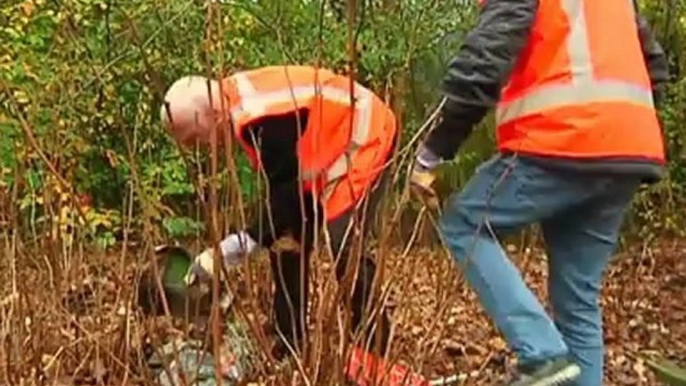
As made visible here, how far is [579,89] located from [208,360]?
1189 mm

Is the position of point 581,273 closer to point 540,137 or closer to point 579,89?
point 540,137

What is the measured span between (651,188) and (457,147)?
464 centimetres

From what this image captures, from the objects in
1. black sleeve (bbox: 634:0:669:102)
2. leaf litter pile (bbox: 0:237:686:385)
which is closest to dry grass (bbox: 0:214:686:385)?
leaf litter pile (bbox: 0:237:686:385)

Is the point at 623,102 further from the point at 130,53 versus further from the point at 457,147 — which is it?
the point at 130,53

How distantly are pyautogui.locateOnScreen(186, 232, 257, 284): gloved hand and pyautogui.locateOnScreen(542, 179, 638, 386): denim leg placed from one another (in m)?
0.85

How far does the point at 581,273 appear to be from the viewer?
437cm

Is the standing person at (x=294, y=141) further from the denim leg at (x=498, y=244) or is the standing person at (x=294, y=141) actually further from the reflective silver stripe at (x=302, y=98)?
the denim leg at (x=498, y=244)

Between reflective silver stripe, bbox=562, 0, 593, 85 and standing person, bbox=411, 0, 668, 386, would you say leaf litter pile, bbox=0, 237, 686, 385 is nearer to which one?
standing person, bbox=411, 0, 668, 386

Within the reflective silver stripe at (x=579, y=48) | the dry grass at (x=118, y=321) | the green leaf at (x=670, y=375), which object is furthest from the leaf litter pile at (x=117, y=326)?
the green leaf at (x=670, y=375)

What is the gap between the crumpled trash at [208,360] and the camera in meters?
3.80

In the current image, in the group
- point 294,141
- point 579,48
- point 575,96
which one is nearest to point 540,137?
point 575,96

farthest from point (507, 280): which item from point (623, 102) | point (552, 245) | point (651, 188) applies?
point (651, 188)

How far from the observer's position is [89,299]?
4750mm

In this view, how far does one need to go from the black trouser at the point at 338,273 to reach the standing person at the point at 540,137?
232 mm
